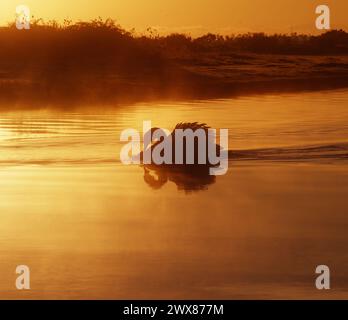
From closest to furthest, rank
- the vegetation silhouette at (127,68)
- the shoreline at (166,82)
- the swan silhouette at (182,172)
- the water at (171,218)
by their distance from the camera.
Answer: the water at (171,218) → the swan silhouette at (182,172) → the shoreline at (166,82) → the vegetation silhouette at (127,68)

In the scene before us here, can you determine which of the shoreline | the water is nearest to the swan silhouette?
the water

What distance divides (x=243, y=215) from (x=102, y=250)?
5.51ft

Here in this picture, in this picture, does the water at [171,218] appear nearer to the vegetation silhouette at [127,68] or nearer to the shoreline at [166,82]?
the shoreline at [166,82]

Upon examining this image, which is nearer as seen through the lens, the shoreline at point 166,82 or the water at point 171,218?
A: the water at point 171,218

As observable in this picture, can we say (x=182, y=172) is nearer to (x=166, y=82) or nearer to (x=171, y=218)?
(x=171, y=218)

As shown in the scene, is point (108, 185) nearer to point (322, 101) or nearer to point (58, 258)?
point (58, 258)

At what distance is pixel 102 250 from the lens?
8.48 meters

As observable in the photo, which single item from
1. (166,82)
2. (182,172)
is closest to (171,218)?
(182,172)

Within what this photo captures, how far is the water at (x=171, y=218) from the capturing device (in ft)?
25.3

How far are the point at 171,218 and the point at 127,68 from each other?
13.6m

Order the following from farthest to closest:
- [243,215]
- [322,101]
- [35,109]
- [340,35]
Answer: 1. [340,35]
2. [322,101]
3. [35,109]
4. [243,215]

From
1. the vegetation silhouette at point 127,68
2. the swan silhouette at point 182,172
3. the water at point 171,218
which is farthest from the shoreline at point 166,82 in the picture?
the swan silhouette at point 182,172

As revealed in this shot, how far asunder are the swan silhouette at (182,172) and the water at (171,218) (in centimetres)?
7
